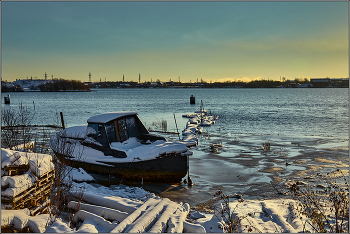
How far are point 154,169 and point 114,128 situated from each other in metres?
2.79

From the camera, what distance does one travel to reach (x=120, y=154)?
1131 cm

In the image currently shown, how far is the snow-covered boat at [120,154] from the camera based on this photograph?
11.1 metres

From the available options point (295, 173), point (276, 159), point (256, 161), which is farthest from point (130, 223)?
point (276, 159)

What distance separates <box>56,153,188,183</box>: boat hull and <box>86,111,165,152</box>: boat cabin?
1.26m

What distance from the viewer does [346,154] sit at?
15.5m

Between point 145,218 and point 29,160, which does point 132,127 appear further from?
point 29,160

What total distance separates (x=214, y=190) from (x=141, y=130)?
4972 mm

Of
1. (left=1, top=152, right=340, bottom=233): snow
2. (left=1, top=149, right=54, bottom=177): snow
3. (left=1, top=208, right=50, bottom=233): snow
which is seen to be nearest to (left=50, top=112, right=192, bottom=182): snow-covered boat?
(left=1, top=152, right=340, bottom=233): snow

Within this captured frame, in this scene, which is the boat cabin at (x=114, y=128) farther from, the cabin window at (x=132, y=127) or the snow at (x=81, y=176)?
the snow at (x=81, y=176)

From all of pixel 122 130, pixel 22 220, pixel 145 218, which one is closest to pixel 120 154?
pixel 122 130

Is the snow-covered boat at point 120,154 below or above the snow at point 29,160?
below

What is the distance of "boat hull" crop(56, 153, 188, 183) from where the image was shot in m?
11.1

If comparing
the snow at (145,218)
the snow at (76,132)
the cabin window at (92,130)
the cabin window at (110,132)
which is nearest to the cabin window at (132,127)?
the cabin window at (110,132)

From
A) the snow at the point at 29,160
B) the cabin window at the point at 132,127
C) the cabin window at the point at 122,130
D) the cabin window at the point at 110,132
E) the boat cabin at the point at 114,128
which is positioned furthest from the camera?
the cabin window at the point at 132,127
